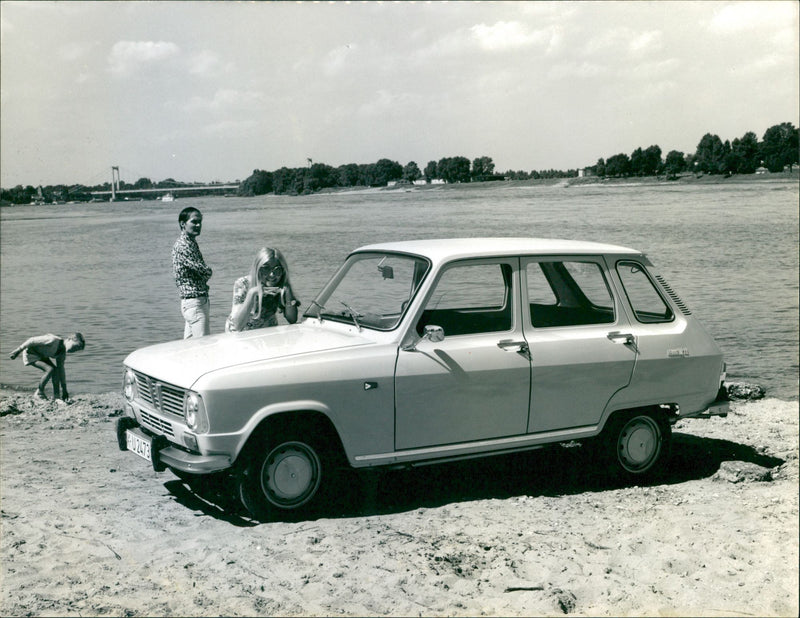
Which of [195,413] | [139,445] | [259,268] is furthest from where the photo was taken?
[259,268]

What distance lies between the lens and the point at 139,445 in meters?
5.70

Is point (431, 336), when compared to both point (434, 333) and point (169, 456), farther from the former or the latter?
point (169, 456)

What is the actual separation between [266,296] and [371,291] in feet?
3.44

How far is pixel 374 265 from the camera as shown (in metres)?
6.34

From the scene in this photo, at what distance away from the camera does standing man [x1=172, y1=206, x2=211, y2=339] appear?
811 centimetres

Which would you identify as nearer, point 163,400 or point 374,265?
point 163,400

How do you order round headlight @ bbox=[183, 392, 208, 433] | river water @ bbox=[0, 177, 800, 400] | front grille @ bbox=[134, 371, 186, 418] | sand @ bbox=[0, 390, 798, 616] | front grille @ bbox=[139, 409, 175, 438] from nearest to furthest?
sand @ bbox=[0, 390, 798, 616] < round headlight @ bbox=[183, 392, 208, 433] < front grille @ bbox=[134, 371, 186, 418] < front grille @ bbox=[139, 409, 175, 438] < river water @ bbox=[0, 177, 800, 400]

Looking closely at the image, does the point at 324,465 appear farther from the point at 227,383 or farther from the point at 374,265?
the point at 374,265

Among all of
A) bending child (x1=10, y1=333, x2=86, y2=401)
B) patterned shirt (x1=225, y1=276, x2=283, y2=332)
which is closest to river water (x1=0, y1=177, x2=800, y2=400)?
bending child (x1=10, y1=333, x2=86, y2=401)

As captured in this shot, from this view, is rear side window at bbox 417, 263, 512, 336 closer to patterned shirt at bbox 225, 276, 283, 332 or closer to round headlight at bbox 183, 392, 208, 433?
round headlight at bbox 183, 392, 208, 433

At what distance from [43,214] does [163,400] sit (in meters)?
108

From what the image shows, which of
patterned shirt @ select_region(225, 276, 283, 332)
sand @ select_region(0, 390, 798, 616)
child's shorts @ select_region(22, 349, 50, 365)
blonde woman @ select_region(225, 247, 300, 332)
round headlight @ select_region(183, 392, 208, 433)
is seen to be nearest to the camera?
sand @ select_region(0, 390, 798, 616)

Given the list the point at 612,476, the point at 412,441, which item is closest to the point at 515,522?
the point at 412,441

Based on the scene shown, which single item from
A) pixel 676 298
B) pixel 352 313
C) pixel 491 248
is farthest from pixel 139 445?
pixel 676 298
